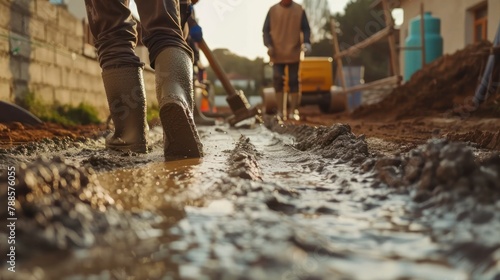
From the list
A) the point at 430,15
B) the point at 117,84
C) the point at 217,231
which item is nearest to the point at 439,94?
the point at 430,15

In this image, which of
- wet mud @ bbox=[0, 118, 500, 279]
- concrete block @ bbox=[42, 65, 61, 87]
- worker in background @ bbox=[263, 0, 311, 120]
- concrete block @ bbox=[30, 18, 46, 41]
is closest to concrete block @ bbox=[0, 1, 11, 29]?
concrete block @ bbox=[30, 18, 46, 41]

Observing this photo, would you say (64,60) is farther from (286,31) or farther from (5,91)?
(286,31)

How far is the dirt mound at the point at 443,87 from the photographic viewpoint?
27.3ft

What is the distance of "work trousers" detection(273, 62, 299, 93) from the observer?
25.9 ft

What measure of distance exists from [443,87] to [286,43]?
2.78 meters

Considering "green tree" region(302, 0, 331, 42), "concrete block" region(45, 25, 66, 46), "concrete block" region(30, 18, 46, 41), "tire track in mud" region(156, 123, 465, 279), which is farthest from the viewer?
"green tree" region(302, 0, 331, 42)

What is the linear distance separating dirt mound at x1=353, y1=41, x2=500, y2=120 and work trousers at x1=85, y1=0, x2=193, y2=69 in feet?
19.9

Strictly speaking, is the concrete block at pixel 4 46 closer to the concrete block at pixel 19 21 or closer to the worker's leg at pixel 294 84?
the concrete block at pixel 19 21

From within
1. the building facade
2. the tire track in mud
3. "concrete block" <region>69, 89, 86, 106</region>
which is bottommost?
the tire track in mud

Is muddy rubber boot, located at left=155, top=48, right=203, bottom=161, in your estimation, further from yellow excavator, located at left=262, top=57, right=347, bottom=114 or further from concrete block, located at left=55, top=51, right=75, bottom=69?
yellow excavator, located at left=262, top=57, right=347, bottom=114

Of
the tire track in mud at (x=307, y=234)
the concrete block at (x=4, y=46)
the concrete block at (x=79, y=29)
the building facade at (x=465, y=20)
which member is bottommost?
the tire track in mud at (x=307, y=234)

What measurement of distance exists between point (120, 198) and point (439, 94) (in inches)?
320

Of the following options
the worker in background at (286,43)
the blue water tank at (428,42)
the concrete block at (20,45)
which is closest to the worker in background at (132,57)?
the concrete block at (20,45)

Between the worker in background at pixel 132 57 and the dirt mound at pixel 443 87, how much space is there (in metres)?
6.08
